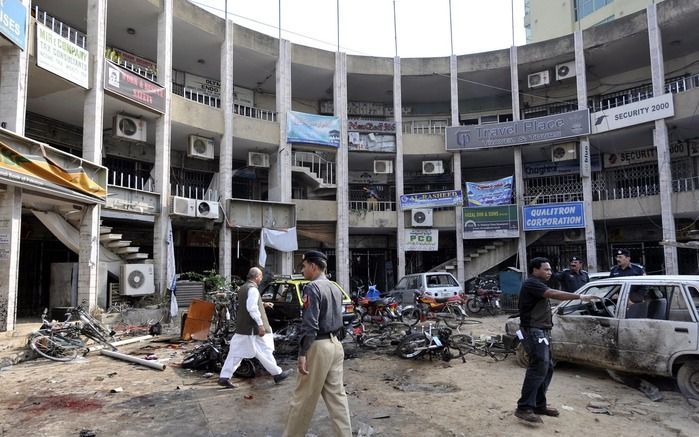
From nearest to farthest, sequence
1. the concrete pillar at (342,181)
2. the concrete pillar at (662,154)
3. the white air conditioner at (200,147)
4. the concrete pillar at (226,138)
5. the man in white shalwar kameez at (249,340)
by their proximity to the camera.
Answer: the man in white shalwar kameez at (249,340)
the concrete pillar at (662,154)
the concrete pillar at (226,138)
the white air conditioner at (200,147)
the concrete pillar at (342,181)

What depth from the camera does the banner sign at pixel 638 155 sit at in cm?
1936

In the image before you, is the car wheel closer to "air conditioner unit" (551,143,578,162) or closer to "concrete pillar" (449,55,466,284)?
"concrete pillar" (449,55,466,284)

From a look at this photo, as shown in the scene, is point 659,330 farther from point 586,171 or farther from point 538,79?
point 538,79

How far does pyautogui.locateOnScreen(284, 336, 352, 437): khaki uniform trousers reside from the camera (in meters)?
3.79

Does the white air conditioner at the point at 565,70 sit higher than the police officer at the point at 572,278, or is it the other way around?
the white air conditioner at the point at 565,70

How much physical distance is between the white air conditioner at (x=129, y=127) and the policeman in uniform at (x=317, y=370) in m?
13.8

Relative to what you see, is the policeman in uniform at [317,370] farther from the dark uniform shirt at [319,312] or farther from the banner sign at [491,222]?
the banner sign at [491,222]

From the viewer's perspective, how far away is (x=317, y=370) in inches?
149

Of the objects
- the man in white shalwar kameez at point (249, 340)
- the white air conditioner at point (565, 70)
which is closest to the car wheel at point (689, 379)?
the man in white shalwar kameez at point (249, 340)

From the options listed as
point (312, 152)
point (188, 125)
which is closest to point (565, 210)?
point (312, 152)

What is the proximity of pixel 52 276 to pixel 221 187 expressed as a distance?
259 inches

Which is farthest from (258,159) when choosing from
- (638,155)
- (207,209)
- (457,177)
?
(638,155)

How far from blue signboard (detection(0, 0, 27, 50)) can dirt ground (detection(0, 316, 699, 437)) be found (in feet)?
23.4

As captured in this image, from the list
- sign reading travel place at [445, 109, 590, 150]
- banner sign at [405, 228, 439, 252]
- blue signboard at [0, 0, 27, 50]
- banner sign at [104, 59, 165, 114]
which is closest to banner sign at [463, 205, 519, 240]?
banner sign at [405, 228, 439, 252]
